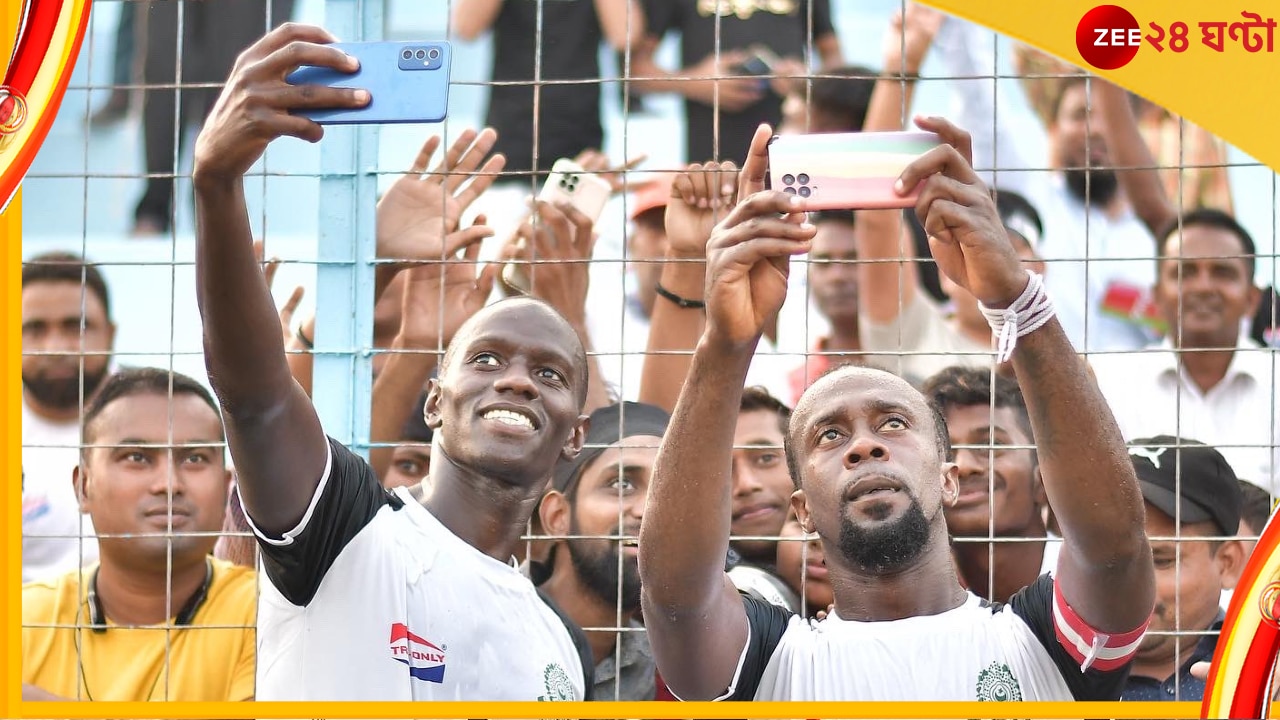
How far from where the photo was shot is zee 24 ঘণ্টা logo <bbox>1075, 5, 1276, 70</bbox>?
Answer: 9.05 feet

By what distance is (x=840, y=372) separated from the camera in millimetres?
2965

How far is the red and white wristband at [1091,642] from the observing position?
268cm

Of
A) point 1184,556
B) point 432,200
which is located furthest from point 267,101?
point 1184,556

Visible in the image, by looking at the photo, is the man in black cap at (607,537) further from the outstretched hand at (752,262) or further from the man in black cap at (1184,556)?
the man in black cap at (1184,556)

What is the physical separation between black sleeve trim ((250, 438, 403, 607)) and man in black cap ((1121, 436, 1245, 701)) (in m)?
1.51

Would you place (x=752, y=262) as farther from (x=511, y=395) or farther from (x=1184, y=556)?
(x=1184, y=556)

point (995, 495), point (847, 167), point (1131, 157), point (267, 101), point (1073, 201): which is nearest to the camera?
point (267, 101)

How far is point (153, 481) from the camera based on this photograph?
313cm

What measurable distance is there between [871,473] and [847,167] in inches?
22.6

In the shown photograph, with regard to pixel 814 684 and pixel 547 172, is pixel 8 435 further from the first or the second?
pixel 814 684

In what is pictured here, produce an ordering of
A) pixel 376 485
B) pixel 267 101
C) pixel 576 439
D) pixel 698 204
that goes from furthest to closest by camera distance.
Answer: pixel 698 204, pixel 576 439, pixel 376 485, pixel 267 101

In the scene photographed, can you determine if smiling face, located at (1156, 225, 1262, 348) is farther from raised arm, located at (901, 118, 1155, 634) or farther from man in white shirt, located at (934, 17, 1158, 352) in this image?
raised arm, located at (901, 118, 1155, 634)

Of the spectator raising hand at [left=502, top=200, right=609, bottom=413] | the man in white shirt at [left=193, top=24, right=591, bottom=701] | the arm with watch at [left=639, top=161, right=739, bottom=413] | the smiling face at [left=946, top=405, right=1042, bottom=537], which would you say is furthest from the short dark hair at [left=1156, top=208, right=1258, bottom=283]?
the man in white shirt at [left=193, top=24, right=591, bottom=701]

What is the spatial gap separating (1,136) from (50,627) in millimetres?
981
